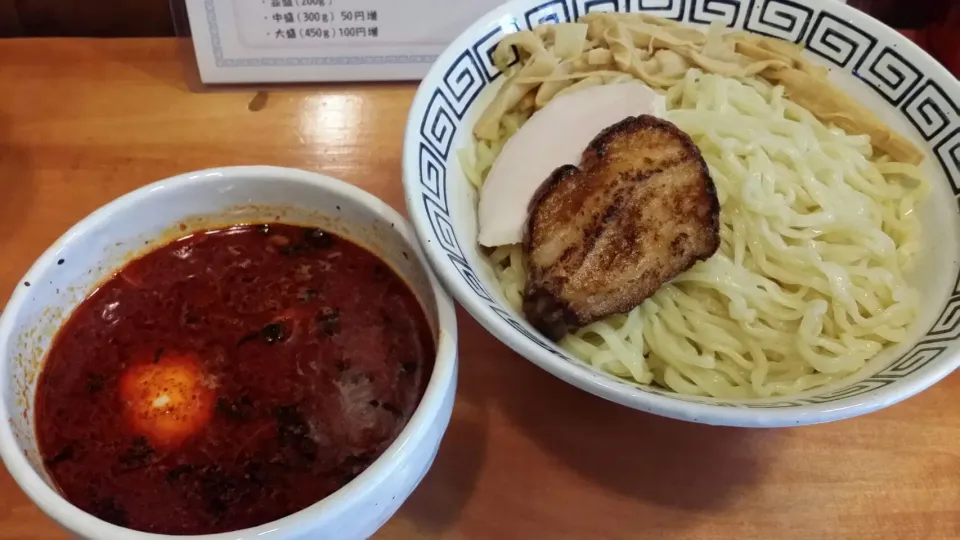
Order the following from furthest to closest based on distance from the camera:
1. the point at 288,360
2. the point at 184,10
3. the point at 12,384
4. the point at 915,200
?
the point at 184,10, the point at 915,200, the point at 288,360, the point at 12,384

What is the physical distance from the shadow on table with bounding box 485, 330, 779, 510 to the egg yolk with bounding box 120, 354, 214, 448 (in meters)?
0.53

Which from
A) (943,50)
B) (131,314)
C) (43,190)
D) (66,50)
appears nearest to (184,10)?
(66,50)

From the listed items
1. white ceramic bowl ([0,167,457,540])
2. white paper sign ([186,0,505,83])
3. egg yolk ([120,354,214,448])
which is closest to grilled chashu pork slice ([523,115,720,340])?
white ceramic bowl ([0,167,457,540])

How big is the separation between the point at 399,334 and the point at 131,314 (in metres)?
0.42

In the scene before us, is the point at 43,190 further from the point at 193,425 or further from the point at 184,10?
the point at 193,425

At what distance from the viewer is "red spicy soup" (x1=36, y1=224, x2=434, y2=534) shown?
1.01 m

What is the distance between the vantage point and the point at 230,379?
1.12 metres

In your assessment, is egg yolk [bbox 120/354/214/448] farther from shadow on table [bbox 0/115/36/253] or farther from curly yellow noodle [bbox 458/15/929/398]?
shadow on table [bbox 0/115/36/253]

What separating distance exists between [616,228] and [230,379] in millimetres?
631

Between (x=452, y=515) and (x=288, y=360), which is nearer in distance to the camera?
(x=288, y=360)

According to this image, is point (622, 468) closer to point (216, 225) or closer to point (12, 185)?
point (216, 225)

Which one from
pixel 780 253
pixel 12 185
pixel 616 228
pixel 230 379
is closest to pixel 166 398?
pixel 230 379

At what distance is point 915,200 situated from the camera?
56.4 inches

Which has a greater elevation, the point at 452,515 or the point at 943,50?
the point at 943,50
